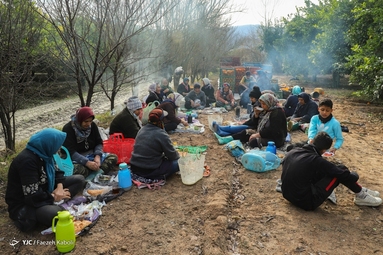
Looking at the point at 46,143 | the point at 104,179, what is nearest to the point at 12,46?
the point at 104,179

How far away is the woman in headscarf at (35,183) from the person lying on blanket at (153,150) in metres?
1.22

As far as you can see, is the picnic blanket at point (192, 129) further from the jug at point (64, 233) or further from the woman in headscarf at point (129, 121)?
the jug at point (64, 233)

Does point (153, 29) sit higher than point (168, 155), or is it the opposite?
point (153, 29)

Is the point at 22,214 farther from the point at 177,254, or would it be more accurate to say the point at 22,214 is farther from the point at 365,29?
the point at 365,29

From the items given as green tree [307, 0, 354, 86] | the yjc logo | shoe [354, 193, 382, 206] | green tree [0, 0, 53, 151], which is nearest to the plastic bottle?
shoe [354, 193, 382, 206]

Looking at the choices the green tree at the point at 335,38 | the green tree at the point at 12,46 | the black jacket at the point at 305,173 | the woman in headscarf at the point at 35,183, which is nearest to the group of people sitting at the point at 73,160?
the woman in headscarf at the point at 35,183

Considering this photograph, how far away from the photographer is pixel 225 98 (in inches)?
402

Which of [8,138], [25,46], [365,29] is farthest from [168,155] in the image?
[365,29]

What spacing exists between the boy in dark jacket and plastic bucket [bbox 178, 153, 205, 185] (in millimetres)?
1193

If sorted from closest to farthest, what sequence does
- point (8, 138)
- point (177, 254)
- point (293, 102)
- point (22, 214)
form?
point (177, 254) → point (22, 214) → point (8, 138) → point (293, 102)

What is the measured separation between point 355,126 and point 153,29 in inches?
316

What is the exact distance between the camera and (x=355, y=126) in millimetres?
8039

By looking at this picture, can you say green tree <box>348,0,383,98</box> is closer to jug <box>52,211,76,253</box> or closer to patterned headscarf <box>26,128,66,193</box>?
patterned headscarf <box>26,128,66,193</box>

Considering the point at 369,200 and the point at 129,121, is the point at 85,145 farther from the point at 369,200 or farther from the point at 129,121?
the point at 369,200
